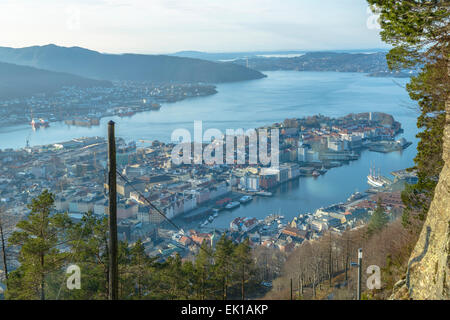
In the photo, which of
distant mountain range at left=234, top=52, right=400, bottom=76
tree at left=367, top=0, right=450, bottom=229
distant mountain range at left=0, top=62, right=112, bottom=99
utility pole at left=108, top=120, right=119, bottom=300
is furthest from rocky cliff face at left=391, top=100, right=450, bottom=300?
distant mountain range at left=234, top=52, right=400, bottom=76

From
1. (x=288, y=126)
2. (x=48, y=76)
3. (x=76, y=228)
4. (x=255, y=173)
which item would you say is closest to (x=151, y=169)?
(x=255, y=173)

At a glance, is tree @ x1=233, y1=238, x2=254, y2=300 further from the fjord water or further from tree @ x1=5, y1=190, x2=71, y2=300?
the fjord water

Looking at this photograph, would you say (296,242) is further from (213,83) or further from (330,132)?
(213,83)

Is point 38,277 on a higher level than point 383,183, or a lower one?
higher

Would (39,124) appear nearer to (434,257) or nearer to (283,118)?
(283,118)

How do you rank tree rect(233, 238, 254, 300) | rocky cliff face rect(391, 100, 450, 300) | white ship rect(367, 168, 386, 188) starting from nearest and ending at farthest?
rocky cliff face rect(391, 100, 450, 300) < tree rect(233, 238, 254, 300) < white ship rect(367, 168, 386, 188)
